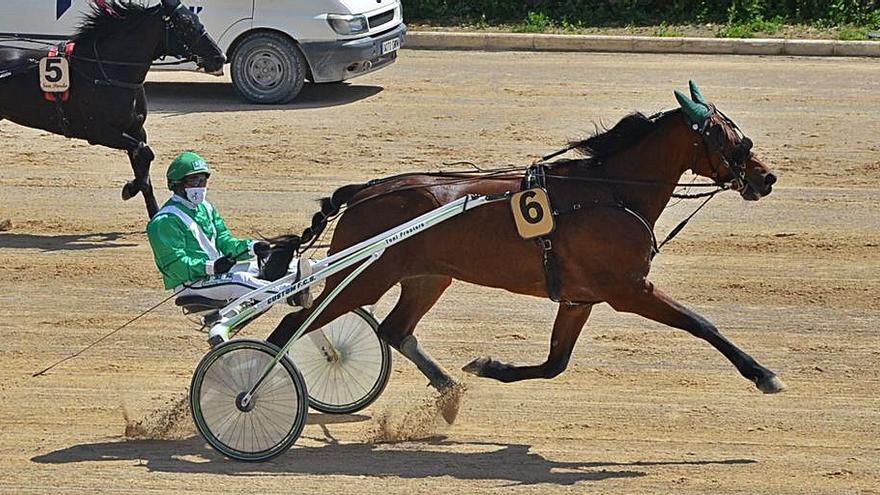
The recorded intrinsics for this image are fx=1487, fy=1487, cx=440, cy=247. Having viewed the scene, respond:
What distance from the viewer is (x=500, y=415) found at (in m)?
7.87

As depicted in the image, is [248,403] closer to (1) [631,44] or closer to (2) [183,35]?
(2) [183,35]

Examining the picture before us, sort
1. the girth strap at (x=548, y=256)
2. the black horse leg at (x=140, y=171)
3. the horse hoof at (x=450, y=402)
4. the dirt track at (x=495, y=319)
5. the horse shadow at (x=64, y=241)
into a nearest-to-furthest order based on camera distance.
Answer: the dirt track at (x=495, y=319) < the girth strap at (x=548, y=256) < the horse hoof at (x=450, y=402) < the horse shadow at (x=64, y=241) < the black horse leg at (x=140, y=171)

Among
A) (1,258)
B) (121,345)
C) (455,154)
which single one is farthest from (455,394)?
(455,154)

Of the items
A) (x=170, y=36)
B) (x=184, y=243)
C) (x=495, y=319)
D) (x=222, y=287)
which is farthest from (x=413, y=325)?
(x=170, y=36)

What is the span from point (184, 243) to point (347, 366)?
3.59ft

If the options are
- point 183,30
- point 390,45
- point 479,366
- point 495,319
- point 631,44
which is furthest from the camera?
point 631,44

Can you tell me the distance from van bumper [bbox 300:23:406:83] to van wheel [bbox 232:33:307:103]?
16 cm

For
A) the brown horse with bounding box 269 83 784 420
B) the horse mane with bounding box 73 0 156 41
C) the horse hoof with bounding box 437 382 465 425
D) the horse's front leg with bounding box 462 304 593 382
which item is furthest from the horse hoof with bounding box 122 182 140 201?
the horse's front leg with bounding box 462 304 593 382

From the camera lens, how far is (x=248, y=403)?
705 cm

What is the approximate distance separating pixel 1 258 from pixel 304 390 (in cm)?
497

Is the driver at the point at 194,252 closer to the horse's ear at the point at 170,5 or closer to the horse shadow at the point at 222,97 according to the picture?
the horse's ear at the point at 170,5

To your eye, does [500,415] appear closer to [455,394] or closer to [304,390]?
[455,394]

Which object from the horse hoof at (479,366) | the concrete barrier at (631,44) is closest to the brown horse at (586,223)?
the horse hoof at (479,366)

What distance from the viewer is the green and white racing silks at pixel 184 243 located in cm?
739
